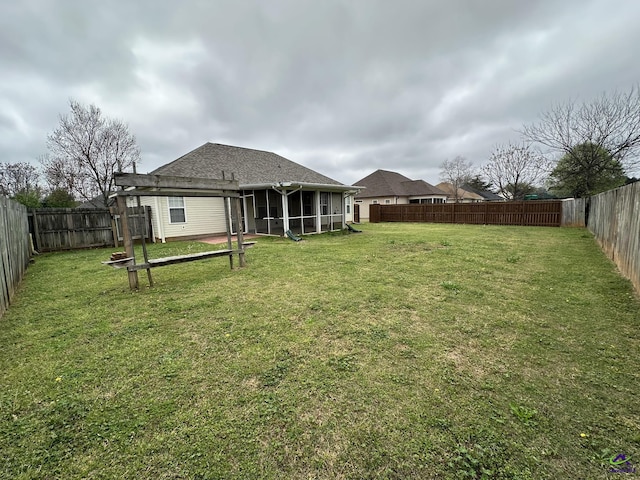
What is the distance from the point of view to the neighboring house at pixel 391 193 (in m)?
29.6

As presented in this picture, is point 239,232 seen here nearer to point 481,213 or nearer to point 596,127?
point 481,213

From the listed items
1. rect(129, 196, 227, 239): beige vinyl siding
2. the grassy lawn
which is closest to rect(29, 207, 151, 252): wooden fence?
rect(129, 196, 227, 239): beige vinyl siding

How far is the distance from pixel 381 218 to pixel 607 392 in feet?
76.7

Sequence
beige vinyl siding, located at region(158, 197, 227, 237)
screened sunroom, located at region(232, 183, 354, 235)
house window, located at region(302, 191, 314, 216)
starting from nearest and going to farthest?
beige vinyl siding, located at region(158, 197, 227, 237), screened sunroom, located at region(232, 183, 354, 235), house window, located at region(302, 191, 314, 216)

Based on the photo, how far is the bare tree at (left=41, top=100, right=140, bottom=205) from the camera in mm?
16078

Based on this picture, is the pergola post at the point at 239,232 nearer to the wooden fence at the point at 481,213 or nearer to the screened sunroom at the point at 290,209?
the screened sunroom at the point at 290,209

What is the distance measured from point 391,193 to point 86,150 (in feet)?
83.6

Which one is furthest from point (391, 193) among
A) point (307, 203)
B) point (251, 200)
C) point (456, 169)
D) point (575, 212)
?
point (251, 200)

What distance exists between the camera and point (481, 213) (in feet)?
66.3

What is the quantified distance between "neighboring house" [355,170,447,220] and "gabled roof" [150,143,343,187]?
12.9 m

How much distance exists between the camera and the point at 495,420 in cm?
195

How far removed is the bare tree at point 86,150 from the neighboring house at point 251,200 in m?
5.82

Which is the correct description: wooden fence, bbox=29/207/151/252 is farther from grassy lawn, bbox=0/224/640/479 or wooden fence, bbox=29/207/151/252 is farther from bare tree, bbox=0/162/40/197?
bare tree, bbox=0/162/40/197

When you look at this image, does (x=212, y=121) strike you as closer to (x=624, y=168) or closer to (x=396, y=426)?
(x=396, y=426)
